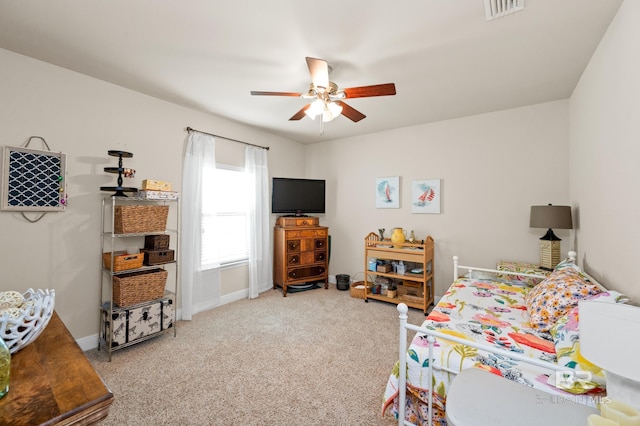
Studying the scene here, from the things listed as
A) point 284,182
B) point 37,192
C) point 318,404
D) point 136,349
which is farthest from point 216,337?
point 284,182

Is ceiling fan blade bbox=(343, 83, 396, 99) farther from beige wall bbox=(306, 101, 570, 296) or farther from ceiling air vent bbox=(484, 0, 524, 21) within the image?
beige wall bbox=(306, 101, 570, 296)

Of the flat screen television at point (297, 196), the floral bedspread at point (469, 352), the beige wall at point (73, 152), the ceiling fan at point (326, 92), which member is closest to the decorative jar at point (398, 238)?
the flat screen television at point (297, 196)

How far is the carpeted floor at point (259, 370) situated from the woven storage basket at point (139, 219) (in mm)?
1099

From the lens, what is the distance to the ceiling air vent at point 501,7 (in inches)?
62.9

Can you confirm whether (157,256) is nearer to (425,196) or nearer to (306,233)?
(306,233)

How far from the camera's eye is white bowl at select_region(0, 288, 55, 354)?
947 mm

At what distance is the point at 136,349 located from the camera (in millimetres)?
2510

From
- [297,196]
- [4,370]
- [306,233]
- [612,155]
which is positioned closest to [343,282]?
[306,233]

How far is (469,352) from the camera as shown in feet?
4.65

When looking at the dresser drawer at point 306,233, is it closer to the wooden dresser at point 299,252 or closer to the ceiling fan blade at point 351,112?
the wooden dresser at point 299,252

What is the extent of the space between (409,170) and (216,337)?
3.25 m

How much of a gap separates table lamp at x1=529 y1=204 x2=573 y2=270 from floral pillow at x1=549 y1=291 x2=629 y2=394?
122 centimetres

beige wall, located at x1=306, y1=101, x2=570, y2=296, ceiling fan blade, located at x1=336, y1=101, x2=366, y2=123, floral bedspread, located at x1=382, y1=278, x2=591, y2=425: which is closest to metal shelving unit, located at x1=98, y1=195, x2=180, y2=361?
ceiling fan blade, located at x1=336, y1=101, x2=366, y2=123

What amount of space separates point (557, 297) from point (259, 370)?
86.5 inches
